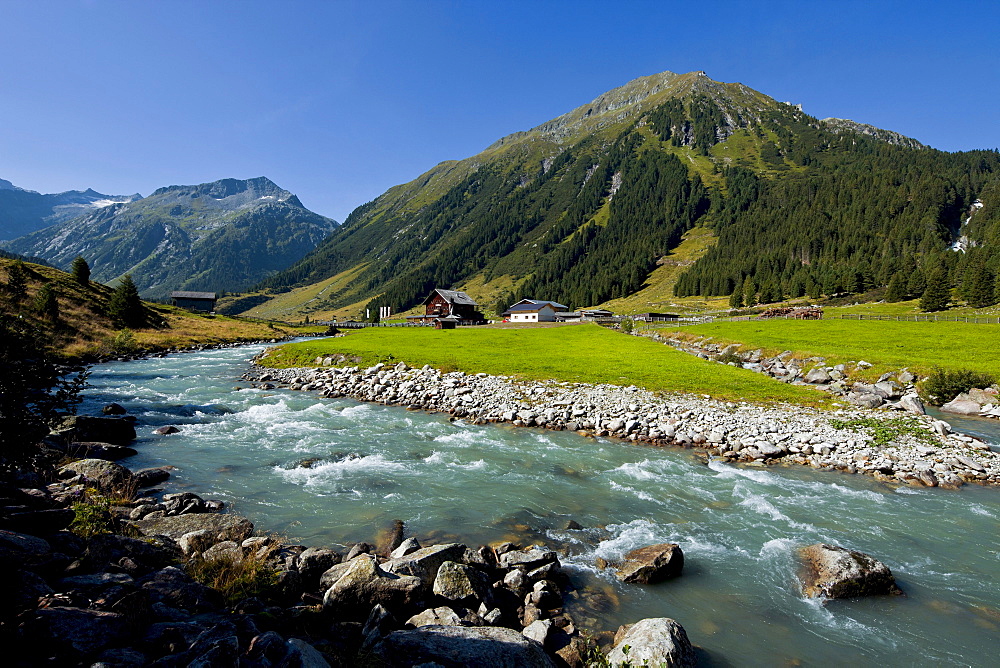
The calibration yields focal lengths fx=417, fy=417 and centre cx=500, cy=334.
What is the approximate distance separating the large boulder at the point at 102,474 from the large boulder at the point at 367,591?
31.6 ft

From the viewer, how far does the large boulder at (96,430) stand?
56.0 ft

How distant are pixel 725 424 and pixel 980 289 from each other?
11081cm

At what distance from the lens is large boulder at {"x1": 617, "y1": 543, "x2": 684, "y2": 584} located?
9.56 m

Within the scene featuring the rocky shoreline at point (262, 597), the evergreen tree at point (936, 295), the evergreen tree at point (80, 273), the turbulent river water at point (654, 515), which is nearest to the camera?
the rocky shoreline at point (262, 597)

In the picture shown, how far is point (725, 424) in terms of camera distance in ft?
65.7

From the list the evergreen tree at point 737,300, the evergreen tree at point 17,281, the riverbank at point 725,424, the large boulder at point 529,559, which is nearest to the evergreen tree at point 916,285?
the evergreen tree at point 737,300

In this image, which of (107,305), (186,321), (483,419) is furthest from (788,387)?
(186,321)

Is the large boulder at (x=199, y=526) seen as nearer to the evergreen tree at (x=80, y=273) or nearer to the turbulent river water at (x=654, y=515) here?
the turbulent river water at (x=654, y=515)

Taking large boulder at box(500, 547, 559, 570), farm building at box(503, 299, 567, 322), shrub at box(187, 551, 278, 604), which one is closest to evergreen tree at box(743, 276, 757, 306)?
farm building at box(503, 299, 567, 322)

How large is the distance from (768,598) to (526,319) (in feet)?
378

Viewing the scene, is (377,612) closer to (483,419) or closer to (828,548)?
(828,548)

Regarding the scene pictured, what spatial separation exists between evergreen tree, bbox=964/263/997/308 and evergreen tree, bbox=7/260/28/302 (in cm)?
16511

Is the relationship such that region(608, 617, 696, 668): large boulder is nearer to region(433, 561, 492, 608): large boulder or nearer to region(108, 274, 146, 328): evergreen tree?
region(433, 561, 492, 608): large boulder

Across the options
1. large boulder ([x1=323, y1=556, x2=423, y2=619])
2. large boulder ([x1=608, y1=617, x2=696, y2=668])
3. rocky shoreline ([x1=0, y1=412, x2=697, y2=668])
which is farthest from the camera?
large boulder ([x1=323, y1=556, x2=423, y2=619])
